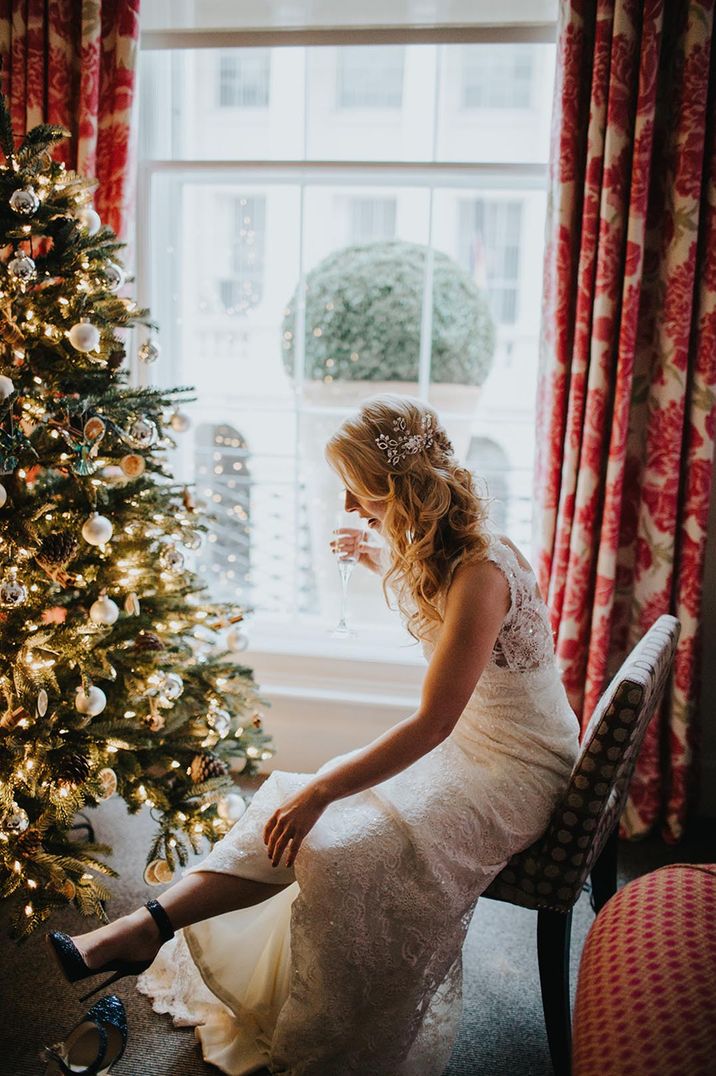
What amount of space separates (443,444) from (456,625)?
40 centimetres

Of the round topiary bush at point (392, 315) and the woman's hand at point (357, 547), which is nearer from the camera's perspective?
the woman's hand at point (357, 547)

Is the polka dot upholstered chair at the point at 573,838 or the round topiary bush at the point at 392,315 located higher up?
the round topiary bush at the point at 392,315

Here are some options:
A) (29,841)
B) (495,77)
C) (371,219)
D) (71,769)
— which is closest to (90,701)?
(71,769)

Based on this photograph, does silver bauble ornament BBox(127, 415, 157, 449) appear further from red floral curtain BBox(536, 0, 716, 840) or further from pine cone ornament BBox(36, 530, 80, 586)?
red floral curtain BBox(536, 0, 716, 840)

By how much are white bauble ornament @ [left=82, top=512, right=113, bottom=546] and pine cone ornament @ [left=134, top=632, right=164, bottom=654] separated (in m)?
0.33

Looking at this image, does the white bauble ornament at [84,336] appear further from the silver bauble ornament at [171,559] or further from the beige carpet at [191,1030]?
the beige carpet at [191,1030]

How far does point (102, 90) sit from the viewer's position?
2.62m

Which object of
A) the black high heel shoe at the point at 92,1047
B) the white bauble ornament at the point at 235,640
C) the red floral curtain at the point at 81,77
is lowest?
the black high heel shoe at the point at 92,1047

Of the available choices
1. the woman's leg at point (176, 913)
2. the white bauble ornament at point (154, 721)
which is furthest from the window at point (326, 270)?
the woman's leg at point (176, 913)

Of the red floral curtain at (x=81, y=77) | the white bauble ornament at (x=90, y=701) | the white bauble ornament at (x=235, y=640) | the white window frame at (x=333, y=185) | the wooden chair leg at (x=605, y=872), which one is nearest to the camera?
the white bauble ornament at (x=90, y=701)

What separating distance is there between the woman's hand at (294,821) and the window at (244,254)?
2056 mm

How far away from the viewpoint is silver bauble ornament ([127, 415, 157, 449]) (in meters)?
1.92

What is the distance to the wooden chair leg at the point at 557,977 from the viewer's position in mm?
1620

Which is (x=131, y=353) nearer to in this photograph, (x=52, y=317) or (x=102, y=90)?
(x=102, y=90)
